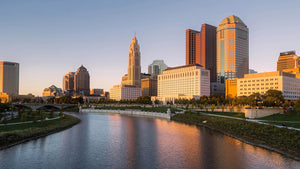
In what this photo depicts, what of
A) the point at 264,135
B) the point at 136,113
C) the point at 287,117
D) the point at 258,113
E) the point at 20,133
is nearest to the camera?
the point at 264,135

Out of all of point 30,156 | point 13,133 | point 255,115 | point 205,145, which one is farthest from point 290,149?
point 13,133

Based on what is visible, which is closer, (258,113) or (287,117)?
(287,117)

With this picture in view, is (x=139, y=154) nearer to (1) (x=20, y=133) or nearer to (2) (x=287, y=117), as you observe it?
(1) (x=20, y=133)

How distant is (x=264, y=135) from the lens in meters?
54.7

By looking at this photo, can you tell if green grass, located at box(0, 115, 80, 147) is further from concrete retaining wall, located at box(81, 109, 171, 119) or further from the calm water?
concrete retaining wall, located at box(81, 109, 171, 119)

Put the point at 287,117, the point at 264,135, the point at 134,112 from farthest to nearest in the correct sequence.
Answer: the point at 134,112 < the point at 287,117 < the point at 264,135

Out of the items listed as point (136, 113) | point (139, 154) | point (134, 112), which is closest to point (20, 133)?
point (139, 154)

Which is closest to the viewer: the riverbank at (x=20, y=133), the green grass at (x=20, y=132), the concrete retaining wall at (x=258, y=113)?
the riverbank at (x=20, y=133)

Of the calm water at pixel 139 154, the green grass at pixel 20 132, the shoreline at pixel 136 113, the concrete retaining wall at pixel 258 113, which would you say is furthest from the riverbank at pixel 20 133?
the shoreline at pixel 136 113

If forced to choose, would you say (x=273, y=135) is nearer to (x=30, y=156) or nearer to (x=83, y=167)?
(x=83, y=167)

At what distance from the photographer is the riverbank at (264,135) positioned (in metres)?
45.4

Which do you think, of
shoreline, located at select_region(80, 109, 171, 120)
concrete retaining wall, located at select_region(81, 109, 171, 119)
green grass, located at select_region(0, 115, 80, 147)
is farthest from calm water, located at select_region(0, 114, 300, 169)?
concrete retaining wall, located at select_region(81, 109, 171, 119)

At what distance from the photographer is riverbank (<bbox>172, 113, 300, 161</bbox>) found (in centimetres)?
4544

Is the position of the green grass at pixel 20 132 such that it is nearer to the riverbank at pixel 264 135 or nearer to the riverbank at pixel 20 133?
the riverbank at pixel 20 133
